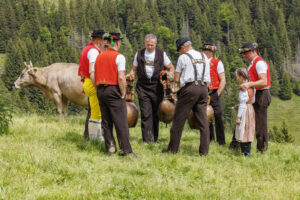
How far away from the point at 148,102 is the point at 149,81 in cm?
51

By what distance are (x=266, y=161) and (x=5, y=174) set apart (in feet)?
14.6

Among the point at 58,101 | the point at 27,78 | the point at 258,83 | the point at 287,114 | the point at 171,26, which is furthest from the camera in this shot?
the point at 171,26

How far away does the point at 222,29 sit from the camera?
171 metres

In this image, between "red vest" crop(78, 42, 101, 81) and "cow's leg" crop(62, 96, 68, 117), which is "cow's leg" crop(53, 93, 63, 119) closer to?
"cow's leg" crop(62, 96, 68, 117)

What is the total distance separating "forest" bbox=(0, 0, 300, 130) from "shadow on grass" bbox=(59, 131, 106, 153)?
116348mm

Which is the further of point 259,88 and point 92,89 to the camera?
point 92,89

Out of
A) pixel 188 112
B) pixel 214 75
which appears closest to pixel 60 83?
pixel 214 75

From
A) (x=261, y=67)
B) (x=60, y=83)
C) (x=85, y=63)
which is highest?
(x=85, y=63)

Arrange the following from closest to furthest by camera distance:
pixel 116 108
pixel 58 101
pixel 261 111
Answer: pixel 116 108, pixel 261 111, pixel 58 101

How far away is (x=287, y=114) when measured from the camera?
10544 centimetres

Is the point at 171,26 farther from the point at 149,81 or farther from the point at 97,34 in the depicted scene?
the point at 97,34

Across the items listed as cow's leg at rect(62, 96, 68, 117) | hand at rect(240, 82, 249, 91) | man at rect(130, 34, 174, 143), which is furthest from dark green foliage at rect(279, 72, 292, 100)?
hand at rect(240, 82, 249, 91)

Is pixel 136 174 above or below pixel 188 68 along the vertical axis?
below

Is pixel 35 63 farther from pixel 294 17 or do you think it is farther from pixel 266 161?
pixel 294 17
